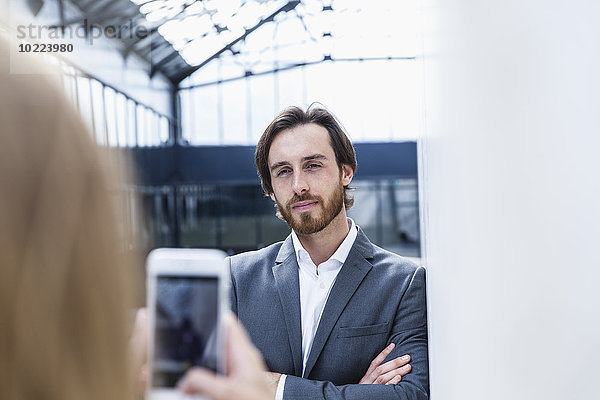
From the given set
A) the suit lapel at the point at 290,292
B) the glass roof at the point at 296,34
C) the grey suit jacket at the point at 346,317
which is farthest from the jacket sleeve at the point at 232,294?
the glass roof at the point at 296,34

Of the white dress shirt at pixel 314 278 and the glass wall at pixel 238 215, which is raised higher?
the white dress shirt at pixel 314 278

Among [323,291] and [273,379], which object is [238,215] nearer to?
[323,291]

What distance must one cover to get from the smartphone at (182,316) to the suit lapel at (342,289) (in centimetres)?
164

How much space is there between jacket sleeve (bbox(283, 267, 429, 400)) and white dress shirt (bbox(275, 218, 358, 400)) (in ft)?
1.03

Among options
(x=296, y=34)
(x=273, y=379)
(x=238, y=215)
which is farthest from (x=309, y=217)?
(x=238, y=215)

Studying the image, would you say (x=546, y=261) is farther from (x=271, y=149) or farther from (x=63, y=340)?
(x=271, y=149)

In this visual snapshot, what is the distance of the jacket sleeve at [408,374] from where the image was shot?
7.11ft

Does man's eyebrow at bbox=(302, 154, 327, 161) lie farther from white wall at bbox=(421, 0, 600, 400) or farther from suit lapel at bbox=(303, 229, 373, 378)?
white wall at bbox=(421, 0, 600, 400)

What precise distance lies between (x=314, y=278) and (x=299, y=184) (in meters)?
0.41

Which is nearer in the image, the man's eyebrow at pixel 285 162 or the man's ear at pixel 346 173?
the man's eyebrow at pixel 285 162

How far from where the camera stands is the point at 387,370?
2242 millimetres

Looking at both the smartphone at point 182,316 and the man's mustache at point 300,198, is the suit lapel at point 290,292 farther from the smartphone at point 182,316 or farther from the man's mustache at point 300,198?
the smartphone at point 182,316

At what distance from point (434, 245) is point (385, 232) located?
16.6 metres

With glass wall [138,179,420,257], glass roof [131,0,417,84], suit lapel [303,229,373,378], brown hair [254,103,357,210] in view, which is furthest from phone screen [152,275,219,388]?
glass wall [138,179,420,257]
